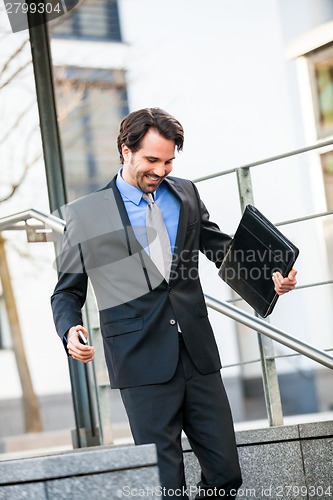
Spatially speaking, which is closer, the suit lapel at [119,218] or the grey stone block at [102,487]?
the grey stone block at [102,487]

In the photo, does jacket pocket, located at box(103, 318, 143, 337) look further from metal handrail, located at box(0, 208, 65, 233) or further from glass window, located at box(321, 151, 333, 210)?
glass window, located at box(321, 151, 333, 210)

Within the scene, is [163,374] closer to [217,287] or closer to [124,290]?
[124,290]

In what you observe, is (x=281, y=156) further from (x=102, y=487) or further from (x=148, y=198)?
(x=102, y=487)

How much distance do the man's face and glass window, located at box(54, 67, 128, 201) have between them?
6238 mm

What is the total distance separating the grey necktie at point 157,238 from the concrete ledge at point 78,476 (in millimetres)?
758

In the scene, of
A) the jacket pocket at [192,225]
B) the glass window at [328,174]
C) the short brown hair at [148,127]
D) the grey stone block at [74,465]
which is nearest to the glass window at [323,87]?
the glass window at [328,174]

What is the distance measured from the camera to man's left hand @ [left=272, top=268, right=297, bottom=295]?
10.4 ft

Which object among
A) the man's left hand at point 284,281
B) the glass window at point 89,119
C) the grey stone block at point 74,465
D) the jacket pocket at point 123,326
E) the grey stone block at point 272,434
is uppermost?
the glass window at point 89,119

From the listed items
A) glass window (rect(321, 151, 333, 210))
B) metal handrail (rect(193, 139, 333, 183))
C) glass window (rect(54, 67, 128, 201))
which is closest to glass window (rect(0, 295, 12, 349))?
glass window (rect(54, 67, 128, 201))

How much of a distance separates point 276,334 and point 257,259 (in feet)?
2.58

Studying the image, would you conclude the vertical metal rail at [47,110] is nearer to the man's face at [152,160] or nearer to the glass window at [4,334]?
the man's face at [152,160]

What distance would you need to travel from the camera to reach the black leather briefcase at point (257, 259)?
3.22 metres

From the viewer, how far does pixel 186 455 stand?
397 centimetres

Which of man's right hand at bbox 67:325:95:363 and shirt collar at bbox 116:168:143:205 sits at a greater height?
shirt collar at bbox 116:168:143:205
